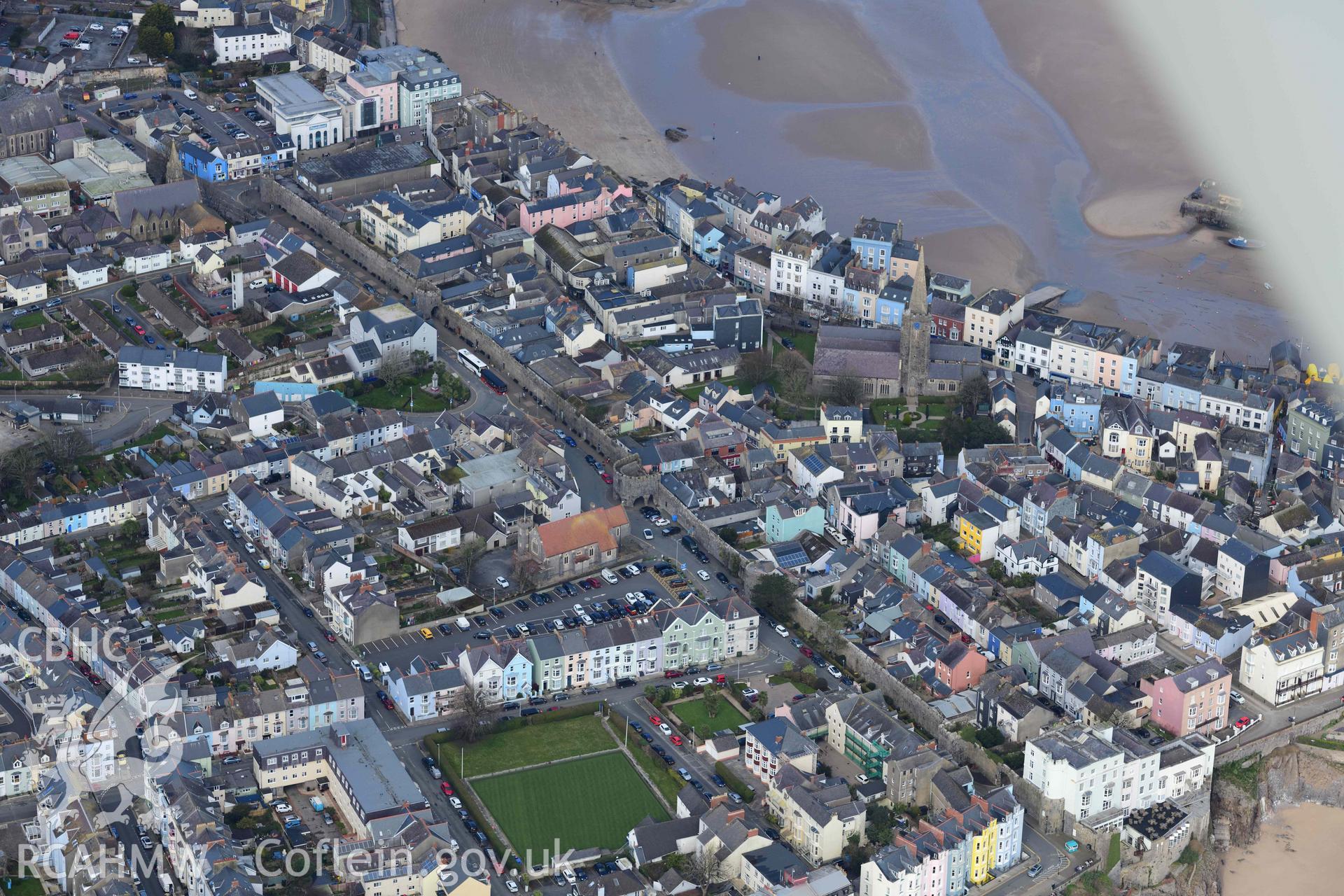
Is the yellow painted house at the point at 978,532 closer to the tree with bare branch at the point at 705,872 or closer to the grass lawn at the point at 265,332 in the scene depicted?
the tree with bare branch at the point at 705,872

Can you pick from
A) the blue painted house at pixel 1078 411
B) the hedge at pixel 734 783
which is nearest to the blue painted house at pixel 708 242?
the blue painted house at pixel 1078 411

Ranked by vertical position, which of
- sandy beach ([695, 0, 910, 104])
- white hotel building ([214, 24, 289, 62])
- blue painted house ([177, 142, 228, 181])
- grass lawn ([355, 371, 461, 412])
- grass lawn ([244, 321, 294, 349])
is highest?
sandy beach ([695, 0, 910, 104])

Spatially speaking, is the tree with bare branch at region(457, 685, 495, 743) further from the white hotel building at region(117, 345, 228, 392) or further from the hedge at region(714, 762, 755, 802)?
the white hotel building at region(117, 345, 228, 392)

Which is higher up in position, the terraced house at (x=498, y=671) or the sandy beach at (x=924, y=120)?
the sandy beach at (x=924, y=120)

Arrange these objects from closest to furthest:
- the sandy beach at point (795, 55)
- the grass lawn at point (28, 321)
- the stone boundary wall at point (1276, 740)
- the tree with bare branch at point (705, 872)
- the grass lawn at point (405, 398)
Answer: the tree with bare branch at point (705, 872) → the stone boundary wall at point (1276, 740) → the grass lawn at point (405, 398) → the grass lawn at point (28, 321) → the sandy beach at point (795, 55)

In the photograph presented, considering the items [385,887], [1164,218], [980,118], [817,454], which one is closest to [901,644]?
[817,454]

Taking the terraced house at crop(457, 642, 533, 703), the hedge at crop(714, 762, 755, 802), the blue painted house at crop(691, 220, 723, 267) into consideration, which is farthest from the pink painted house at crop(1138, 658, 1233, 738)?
the blue painted house at crop(691, 220, 723, 267)

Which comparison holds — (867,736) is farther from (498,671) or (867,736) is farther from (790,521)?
(790,521)
